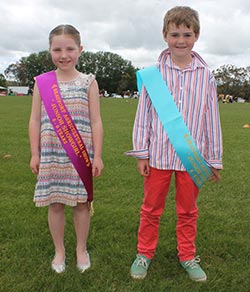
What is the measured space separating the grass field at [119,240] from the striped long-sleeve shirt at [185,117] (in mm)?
904

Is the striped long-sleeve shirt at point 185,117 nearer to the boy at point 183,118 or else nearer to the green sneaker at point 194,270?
the boy at point 183,118

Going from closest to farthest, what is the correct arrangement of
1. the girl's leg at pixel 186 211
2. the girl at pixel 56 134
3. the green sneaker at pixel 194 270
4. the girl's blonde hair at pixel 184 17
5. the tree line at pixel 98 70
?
1. the girl's blonde hair at pixel 184 17
2. the girl at pixel 56 134
3. the girl's leg at pixel 186 211
4. the green sneaker at pixel 194 270
5. the tree line at pixel 98 70

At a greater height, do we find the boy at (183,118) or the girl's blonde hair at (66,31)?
the girl's blonde hair at (66,31)

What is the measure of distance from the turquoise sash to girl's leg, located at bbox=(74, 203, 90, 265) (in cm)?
85


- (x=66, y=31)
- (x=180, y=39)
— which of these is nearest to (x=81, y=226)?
(x=66, y=31)

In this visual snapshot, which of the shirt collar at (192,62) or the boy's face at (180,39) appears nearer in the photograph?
the boy's face at (180,39)

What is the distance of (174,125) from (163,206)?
2.14ft

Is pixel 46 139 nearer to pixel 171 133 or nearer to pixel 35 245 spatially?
pixel 171 133

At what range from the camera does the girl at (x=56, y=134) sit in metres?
2.79

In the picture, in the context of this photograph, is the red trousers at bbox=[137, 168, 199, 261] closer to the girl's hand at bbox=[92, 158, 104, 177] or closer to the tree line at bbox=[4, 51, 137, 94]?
the girl's hand at bbox=[92, 158, 104, 177]

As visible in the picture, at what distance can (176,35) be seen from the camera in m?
2.75

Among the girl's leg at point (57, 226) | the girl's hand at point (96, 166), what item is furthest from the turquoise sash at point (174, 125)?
the girl's leg at point (57, 226)

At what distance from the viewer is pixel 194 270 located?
3.05 metres

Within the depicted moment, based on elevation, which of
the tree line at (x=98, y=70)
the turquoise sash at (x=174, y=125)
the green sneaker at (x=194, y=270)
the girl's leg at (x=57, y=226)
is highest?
the tree line at (x=98, y=70)
